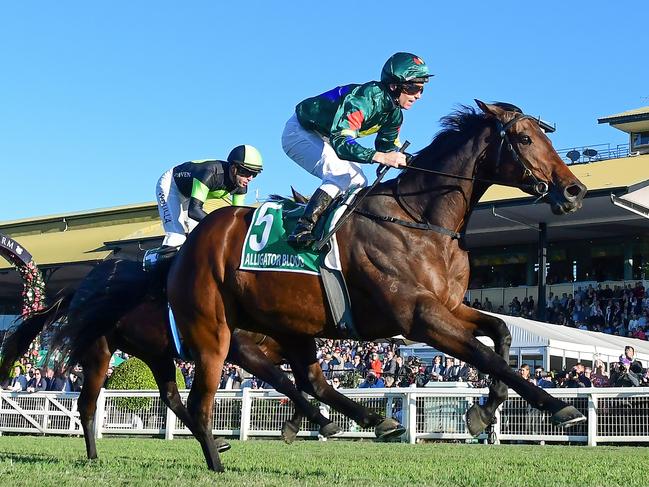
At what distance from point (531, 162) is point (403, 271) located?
1.16 m

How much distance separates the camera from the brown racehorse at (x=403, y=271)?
605cm

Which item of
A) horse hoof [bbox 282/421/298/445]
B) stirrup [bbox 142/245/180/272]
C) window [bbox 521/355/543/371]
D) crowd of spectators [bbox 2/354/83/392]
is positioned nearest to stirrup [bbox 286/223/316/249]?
horse hoof [bbox 282/421/298/445]

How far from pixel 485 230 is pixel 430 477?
27.3 meters

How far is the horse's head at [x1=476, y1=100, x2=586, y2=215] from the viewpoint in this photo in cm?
622

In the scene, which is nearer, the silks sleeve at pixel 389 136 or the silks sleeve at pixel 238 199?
the silks sleeve at pixel 389 136

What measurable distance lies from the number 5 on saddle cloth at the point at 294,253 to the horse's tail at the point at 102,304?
6.12 feet

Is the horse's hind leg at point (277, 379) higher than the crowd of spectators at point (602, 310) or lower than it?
lower

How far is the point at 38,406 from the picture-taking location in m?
16.6

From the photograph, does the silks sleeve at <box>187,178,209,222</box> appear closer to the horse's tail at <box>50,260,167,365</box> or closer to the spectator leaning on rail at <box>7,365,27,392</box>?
the horse's tail at <box>50,260,167,365</box>

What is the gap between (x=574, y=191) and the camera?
6203 mm

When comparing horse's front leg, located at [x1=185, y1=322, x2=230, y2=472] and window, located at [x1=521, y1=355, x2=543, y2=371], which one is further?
window, located at [x1=521, y1=355, x2=543, y2=371]

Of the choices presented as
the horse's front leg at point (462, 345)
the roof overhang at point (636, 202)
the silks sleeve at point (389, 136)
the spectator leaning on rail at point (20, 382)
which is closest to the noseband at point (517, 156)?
the silks sleeve at point (389, 136)

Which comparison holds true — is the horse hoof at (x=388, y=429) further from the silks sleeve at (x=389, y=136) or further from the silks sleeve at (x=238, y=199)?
the silks sleeve at (x=238, y=199)

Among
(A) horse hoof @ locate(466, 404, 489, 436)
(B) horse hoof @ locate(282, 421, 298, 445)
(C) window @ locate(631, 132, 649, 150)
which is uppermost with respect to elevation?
(C) window @ locate(631, 132, 649, 150)
